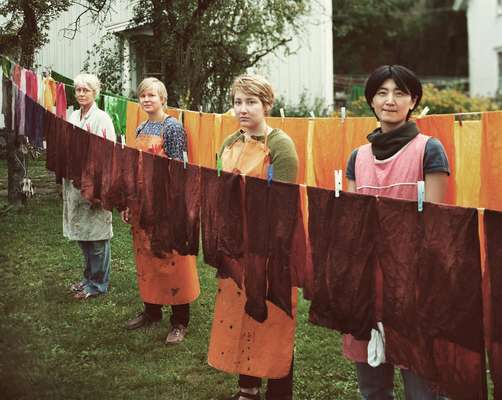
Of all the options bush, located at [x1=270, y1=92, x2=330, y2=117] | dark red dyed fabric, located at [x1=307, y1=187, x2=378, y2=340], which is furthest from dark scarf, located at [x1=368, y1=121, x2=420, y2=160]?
bush, located at [x1=270, y1=92, x2=330, y2=117]

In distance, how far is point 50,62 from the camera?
10.5 ft

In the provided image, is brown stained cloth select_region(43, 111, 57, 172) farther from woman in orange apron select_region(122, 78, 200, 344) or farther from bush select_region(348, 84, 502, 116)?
bush select_region(348, 84, 502, 116)

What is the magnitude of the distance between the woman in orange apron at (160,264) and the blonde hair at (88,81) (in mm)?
215

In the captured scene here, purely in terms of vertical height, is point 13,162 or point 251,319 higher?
point 13,162

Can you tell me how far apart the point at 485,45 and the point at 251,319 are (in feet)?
66.5

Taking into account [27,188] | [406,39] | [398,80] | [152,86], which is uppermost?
[406,39]

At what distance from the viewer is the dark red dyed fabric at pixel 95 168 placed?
3422 millimetres

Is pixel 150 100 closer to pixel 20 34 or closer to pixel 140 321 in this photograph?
pixel 20 34

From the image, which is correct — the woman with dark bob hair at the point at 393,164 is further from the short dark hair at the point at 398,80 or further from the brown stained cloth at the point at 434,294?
the brown stained cloth at the point at 434,294

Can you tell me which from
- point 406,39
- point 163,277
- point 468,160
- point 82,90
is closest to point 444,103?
point 468,160

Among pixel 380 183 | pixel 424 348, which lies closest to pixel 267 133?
pixel 380 183

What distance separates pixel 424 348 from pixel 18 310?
1.70m

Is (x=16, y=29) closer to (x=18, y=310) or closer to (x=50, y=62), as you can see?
(x=50, y=62)

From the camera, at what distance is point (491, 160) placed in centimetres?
353
